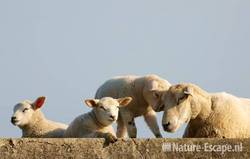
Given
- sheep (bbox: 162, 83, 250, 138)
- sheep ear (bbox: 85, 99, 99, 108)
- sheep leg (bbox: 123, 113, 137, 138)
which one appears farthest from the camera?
sheep leg (bbox: 123, 113, 137, 138)

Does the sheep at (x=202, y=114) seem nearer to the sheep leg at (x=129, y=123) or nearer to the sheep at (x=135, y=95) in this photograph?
the sheep at (x=135, y=95)

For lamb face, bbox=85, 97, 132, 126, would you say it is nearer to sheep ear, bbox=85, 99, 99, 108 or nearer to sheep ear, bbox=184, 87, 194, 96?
sheep ear, bbox=85, 99, 99, 108

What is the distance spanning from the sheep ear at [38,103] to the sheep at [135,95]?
64.5 inches

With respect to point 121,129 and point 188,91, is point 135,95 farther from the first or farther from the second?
point 188,91

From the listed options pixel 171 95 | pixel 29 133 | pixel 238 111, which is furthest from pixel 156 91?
pixel 29 133

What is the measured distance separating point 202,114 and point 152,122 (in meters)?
2.69

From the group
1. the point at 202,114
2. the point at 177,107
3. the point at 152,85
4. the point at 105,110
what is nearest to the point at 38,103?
the point at 105,110

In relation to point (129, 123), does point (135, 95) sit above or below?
above

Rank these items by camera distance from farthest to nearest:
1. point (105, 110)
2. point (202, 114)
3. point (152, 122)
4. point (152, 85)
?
point (152, 122) < point (152, 85) < point (105, 110) < point (202, 114)

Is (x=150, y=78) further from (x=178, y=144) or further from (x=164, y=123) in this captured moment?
(x=178, y=144)

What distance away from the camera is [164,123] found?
10773 millimetres

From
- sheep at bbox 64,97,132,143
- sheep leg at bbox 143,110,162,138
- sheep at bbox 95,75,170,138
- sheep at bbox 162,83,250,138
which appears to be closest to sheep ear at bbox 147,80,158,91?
sheep at bbox 95,75,170,138

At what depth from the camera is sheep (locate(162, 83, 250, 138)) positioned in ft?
35.8

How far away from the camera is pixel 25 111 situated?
13.2 metres
